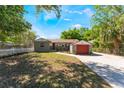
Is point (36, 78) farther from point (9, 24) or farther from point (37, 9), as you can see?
point (9, 24)

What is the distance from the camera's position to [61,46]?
37.1 metres

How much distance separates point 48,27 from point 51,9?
1.16 meters

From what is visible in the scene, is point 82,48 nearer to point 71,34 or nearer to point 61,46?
point 61,46

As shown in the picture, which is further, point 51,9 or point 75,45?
point 75,45

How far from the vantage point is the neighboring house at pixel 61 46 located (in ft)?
94.6

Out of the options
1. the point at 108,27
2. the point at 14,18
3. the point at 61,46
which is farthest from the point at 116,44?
the point at 14,18

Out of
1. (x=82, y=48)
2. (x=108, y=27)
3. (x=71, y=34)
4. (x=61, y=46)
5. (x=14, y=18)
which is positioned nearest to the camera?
(x=14, y=18)

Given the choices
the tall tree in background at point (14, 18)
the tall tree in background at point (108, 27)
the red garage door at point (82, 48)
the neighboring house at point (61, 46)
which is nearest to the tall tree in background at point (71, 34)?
the neighboring house at point (61, 46)

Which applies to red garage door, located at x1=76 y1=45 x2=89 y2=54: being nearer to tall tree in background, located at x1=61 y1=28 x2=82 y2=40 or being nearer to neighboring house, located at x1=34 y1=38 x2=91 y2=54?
neighboring house, located at x1=34 y1=38 x2=91 y2=54

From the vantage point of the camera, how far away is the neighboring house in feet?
94.6

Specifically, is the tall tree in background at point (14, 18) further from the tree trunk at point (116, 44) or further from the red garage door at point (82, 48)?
the tree trunk at point (116, 44)

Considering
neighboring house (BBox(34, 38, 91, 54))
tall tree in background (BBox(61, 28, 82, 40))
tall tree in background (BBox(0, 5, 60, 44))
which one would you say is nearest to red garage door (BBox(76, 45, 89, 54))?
neighboring house (BBox(34, 38, 91, 54))
